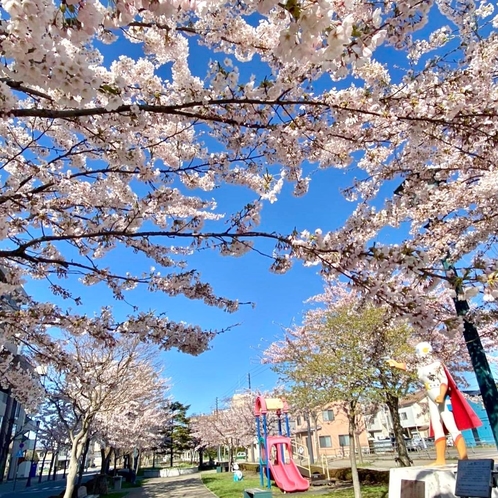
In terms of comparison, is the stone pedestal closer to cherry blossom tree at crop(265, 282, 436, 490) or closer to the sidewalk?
cherry blossom tree at crop(265, 282, 436, 490)

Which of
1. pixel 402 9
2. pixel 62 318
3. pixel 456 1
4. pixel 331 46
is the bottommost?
pixel 62 318

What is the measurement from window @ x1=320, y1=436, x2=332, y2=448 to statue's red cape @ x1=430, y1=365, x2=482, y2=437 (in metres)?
46.6

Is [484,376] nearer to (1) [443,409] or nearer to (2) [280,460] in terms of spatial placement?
(1) [443,409]

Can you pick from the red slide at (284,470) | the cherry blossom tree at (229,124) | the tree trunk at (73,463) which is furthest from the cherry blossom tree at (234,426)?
the cherry blossom tree at (229,124)

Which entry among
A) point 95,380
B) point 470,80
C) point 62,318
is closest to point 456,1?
point 470,80

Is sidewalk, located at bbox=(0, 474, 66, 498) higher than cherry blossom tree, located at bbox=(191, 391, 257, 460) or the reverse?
the reverse

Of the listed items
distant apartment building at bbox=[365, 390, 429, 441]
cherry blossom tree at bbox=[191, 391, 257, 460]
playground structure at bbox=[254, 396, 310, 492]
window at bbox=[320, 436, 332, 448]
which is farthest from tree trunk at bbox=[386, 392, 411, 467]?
window at bbox=[320, 436, 332, 448]

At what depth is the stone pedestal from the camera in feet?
17.4

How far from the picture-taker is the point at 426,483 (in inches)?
216

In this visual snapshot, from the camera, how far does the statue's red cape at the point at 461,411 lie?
6277 mm

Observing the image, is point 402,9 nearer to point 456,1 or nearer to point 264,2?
point 264,2

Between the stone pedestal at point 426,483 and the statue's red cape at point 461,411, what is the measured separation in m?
0.82

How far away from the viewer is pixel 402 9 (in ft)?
7.75

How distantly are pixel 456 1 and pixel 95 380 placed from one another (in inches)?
374
